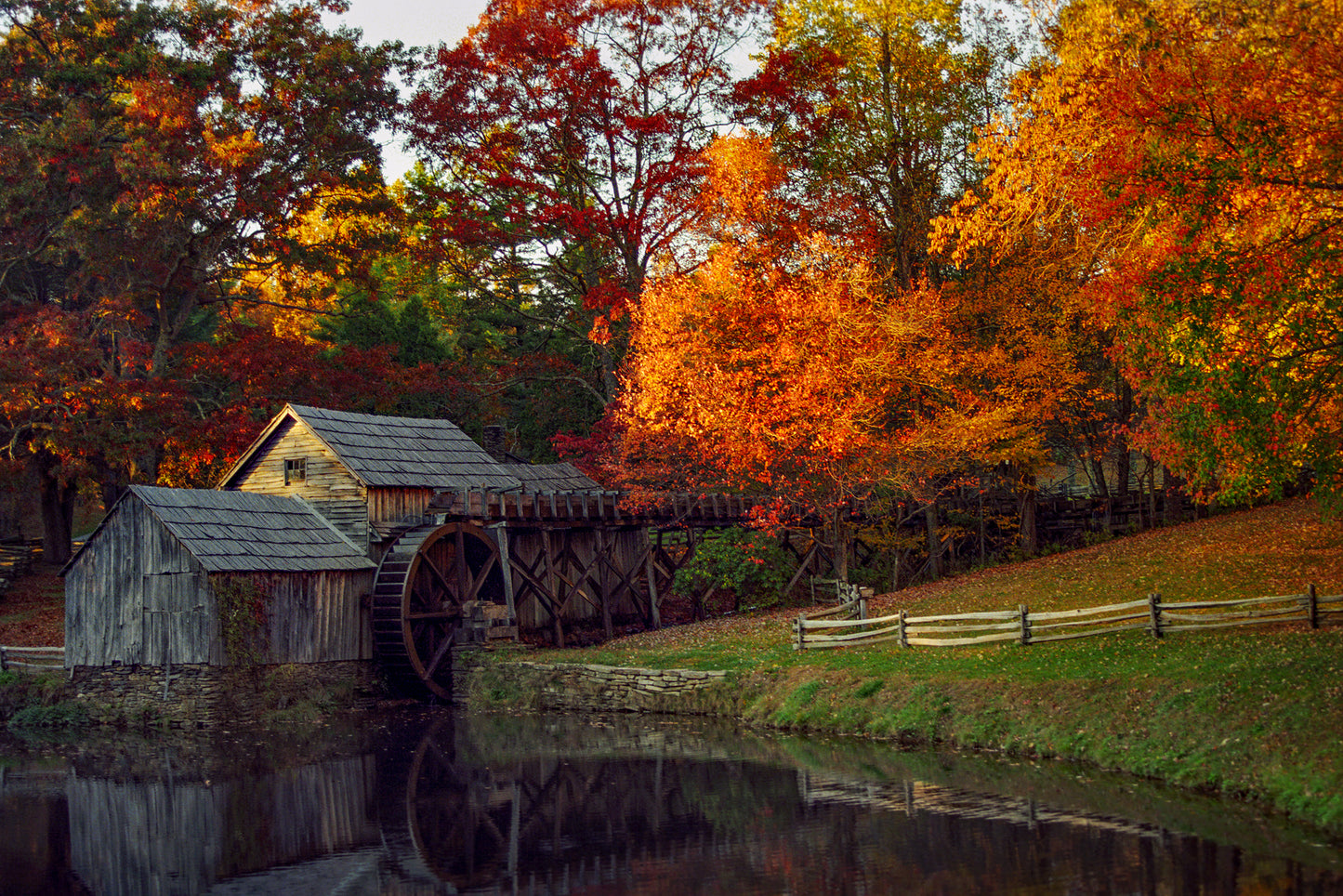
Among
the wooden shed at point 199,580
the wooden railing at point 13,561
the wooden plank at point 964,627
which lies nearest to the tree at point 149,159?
the wooden railing at point 13,561

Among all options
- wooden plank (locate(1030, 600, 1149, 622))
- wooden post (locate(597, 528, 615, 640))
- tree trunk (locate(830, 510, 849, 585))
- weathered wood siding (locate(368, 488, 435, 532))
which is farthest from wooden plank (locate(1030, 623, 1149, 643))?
weathered wood siding (locate(368, 488, 435, 532))

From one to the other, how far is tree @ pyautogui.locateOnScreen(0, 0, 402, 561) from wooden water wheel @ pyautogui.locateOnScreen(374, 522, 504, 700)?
10151 millimetres

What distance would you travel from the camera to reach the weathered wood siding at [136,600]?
2398cm

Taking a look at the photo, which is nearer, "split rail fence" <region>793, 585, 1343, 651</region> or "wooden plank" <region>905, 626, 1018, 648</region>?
"split rail fence" <region>793, 585, 1343, 651</region>

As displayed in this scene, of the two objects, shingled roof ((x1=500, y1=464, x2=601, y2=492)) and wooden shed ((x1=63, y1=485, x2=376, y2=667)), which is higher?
shingled roof ((x1=500, y1=464, x2=601, y2=492))

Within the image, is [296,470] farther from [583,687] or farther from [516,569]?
[583,687]

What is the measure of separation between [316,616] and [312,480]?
3673 mm

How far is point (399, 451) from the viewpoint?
94.4ft

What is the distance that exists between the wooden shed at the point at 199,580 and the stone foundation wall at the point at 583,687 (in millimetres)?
2984

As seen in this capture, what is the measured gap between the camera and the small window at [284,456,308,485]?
27891 millimetres

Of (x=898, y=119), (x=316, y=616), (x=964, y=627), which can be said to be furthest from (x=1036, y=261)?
(x=316, y=616)

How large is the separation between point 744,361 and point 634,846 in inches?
624

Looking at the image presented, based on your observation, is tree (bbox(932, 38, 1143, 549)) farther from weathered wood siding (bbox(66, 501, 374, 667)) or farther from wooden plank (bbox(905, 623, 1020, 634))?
weathered wood siding (bbox(66, 501, 374, 667))

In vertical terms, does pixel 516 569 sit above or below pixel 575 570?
above
